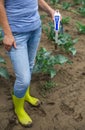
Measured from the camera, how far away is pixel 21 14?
2625mm

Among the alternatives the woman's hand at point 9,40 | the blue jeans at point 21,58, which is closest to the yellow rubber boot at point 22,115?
the blue jeans at point 21,58

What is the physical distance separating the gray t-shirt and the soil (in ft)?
3.53

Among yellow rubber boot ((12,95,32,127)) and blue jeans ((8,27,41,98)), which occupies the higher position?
blue jeans ((8,27,41,98))

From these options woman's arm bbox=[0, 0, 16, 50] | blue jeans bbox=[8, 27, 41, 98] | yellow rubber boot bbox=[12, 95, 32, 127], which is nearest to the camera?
woman's arm bbox=[0, 0, 16, 50]

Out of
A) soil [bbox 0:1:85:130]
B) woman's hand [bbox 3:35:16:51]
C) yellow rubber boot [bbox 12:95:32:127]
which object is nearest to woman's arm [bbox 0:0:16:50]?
woman's hand [bbox 3:35:16:51]

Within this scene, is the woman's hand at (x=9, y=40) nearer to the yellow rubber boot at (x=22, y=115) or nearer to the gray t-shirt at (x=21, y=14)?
the gray t-shirt at (x=21, y=14)

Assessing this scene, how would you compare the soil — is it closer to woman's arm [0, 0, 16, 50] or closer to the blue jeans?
the blue jeans

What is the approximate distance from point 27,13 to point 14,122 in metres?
1.21

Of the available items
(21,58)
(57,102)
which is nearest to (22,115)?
(57,102)

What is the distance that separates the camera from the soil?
3.30 m

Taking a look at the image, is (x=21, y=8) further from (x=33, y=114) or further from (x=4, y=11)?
(x=33, y=114)

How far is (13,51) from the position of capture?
2680 mm

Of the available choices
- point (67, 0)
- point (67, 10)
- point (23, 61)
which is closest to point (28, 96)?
point (23, 61)

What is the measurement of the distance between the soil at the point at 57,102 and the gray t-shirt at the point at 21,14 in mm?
1075
